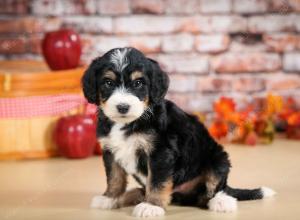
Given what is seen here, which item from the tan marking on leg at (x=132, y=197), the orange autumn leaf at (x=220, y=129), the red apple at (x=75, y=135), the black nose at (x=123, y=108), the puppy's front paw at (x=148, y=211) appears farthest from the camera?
the orange autumn leaf at (x=220, y=129)

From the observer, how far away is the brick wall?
4559 millimetres

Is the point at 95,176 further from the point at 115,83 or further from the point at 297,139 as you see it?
the point at 297,139

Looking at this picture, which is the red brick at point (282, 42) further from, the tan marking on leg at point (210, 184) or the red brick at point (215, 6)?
the tan marking on leg at point (210, 184)

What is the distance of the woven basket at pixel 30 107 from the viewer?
3848 mm

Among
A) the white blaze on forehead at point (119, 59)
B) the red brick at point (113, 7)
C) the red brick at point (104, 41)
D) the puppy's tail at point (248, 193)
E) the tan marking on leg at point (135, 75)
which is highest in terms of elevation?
the red brick at point (113, 7)

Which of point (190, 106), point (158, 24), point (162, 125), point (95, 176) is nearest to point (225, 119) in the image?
point (190, 106)

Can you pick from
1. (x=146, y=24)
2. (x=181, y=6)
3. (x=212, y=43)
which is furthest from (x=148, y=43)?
(x=212, y=43)

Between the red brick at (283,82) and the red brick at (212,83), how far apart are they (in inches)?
11.8

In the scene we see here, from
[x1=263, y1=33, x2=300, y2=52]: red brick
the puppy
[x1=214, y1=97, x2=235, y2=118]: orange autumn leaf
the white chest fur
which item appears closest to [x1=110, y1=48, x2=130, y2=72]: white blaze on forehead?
the puppy

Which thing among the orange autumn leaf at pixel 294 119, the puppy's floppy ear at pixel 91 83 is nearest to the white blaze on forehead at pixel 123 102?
the puppy's floppy ear at pixel 91 83

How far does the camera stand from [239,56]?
182 inches

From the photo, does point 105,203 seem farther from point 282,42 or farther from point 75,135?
point 282,42

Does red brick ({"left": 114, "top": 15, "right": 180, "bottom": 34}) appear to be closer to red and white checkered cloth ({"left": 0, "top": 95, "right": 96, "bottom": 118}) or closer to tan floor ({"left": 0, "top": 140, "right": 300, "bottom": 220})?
red and white checkered cloth ({"left": 0, "top": 95, "right": 96, "bottom": 118})

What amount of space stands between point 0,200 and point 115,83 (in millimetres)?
923
